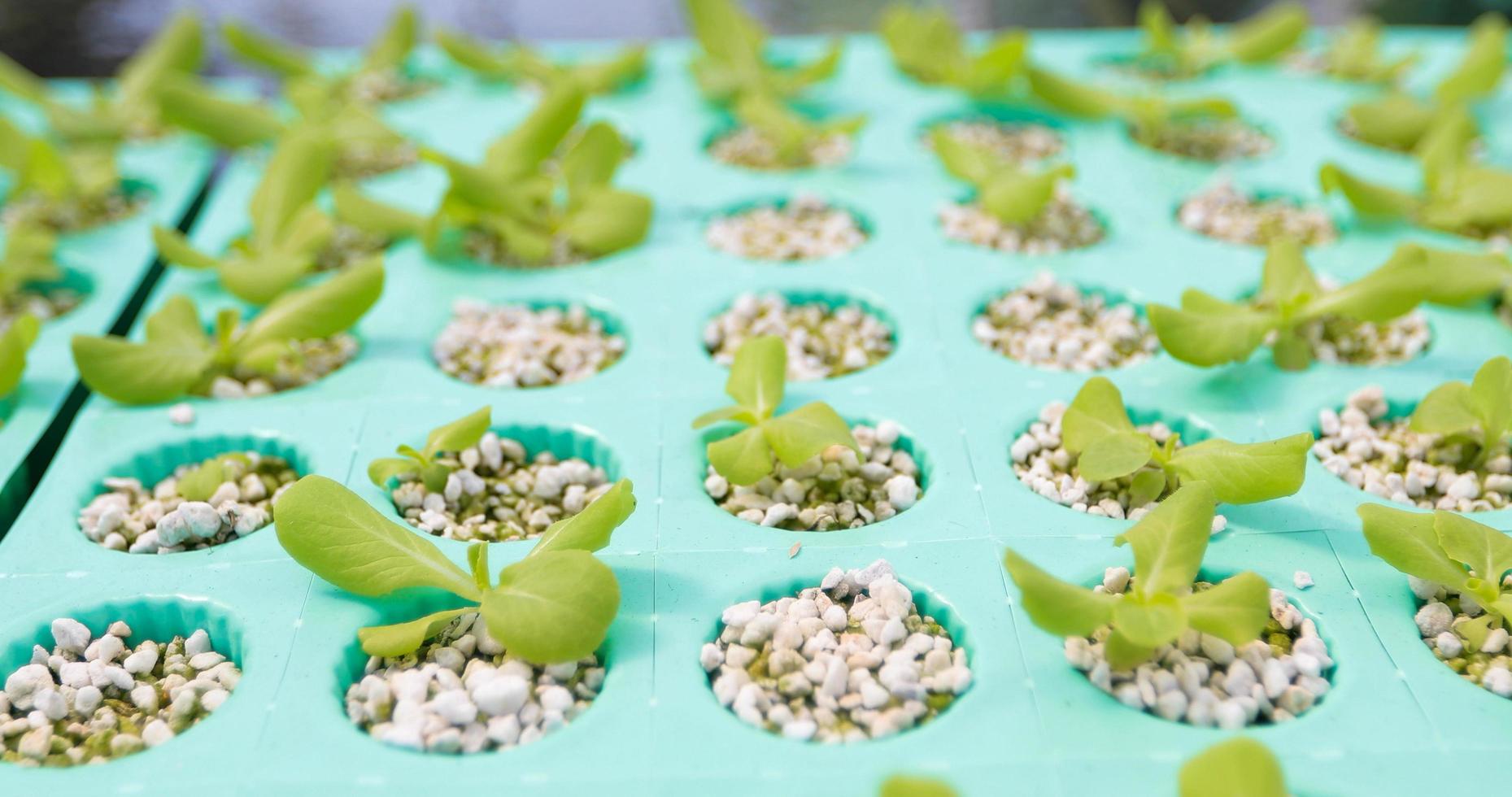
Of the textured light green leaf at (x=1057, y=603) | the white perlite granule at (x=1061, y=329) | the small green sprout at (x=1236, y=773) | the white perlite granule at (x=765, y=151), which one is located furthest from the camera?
the white perlite granule at (x=765, y=151)

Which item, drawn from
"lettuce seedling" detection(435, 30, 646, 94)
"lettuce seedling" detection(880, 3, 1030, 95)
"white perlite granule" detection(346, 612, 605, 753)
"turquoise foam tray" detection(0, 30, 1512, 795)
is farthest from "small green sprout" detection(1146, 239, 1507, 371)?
"lettuce seedling" detection(435, 30, 646, 94)

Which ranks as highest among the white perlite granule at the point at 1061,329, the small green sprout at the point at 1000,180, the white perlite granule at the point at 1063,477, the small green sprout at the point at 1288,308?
the small green sprout at the point at 1288,308

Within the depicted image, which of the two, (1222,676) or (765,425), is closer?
(1222,676)

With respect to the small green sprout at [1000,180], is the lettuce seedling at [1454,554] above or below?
above

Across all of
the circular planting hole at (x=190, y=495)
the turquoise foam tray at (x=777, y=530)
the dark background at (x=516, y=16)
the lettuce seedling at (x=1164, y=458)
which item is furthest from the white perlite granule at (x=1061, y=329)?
the dark background at (x=516, y=16)

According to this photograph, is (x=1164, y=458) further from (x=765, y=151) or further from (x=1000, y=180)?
(x=765, y=151)

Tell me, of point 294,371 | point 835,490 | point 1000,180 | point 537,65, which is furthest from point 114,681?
point 537,65

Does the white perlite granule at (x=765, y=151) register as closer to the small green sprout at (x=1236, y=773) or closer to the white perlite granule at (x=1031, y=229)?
the white perlite granule at (x=1031, y=229)
